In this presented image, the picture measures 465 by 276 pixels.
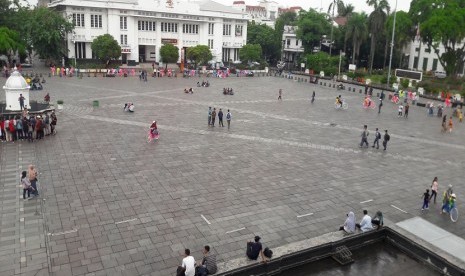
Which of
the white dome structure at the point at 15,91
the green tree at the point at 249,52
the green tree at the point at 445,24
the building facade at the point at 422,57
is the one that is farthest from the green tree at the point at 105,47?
the building facade at the point at 422,57

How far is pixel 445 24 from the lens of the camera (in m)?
48.4

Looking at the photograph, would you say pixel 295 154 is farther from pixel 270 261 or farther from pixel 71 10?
pixel 71 10

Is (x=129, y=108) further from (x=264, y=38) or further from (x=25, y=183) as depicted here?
(x=264, y=38)

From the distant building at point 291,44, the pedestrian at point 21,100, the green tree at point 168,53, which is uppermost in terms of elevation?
the distant building at point 291,44

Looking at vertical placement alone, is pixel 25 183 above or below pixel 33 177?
below

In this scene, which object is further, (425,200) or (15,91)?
(15,91)

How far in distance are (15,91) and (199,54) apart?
134ft

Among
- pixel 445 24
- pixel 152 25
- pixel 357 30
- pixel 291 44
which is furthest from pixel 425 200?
pixel 291 44

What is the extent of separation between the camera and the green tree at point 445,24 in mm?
48656

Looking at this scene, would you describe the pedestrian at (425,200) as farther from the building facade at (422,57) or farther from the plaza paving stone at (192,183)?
the building facade at (422,57)

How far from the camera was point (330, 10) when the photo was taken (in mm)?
67938

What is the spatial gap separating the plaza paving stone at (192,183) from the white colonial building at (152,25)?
33581 millimetres

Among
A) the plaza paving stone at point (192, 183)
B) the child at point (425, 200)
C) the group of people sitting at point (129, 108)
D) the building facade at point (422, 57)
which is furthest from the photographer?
the building facade at point (422, 57)

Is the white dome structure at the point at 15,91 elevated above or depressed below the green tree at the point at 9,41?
below
